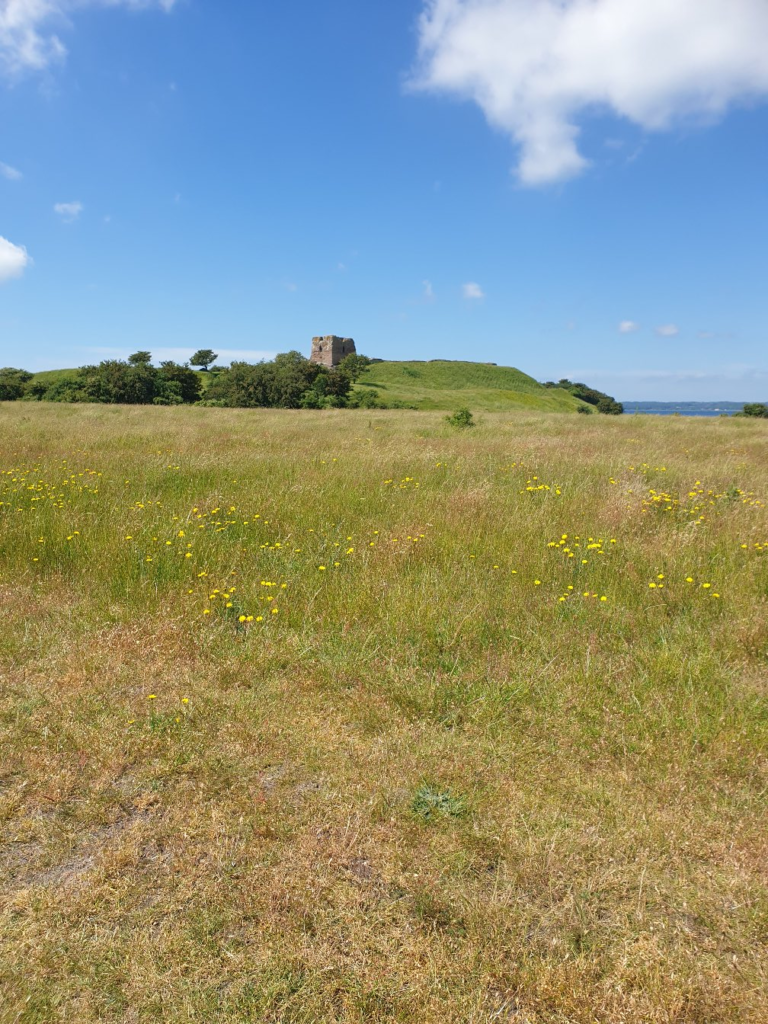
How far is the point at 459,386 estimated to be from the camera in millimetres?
87500

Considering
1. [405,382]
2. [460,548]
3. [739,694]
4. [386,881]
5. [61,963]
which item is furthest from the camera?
[405,382]

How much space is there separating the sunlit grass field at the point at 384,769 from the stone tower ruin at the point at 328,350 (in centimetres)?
8991

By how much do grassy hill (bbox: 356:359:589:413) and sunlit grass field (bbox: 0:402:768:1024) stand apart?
49.2 meters

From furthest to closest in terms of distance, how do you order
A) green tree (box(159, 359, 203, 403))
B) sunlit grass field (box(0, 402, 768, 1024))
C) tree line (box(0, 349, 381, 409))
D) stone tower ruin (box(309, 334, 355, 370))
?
stone tower ruin (box(309, 334, 355, 370))
green tree (box(159, 359, 203, 403))
tree line (box(0, 349, 381, 409))
sunlit grass field (box(0, 402, 768, 1024))

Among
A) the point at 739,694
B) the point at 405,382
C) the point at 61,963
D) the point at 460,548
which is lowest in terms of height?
the point at 61,963

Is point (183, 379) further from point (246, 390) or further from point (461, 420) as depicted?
point (461, 420)

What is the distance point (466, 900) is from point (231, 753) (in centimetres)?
143

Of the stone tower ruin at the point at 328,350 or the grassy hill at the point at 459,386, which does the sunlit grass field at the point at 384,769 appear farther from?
the stone tower ruin at the point at 328,350

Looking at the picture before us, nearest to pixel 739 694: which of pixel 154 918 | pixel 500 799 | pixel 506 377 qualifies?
pixel 500 799

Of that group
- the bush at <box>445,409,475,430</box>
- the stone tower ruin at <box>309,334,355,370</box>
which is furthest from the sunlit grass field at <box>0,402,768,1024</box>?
the stone tower ruin at <box>309,334,355,370</box>

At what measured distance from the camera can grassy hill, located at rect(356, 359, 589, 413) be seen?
2363 inches

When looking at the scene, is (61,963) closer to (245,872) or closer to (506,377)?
(245,872)

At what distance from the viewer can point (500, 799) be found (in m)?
2.80

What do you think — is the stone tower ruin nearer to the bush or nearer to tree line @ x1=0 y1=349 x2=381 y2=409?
tree line @ x1=0 y1=349 x2=381 y2=409
